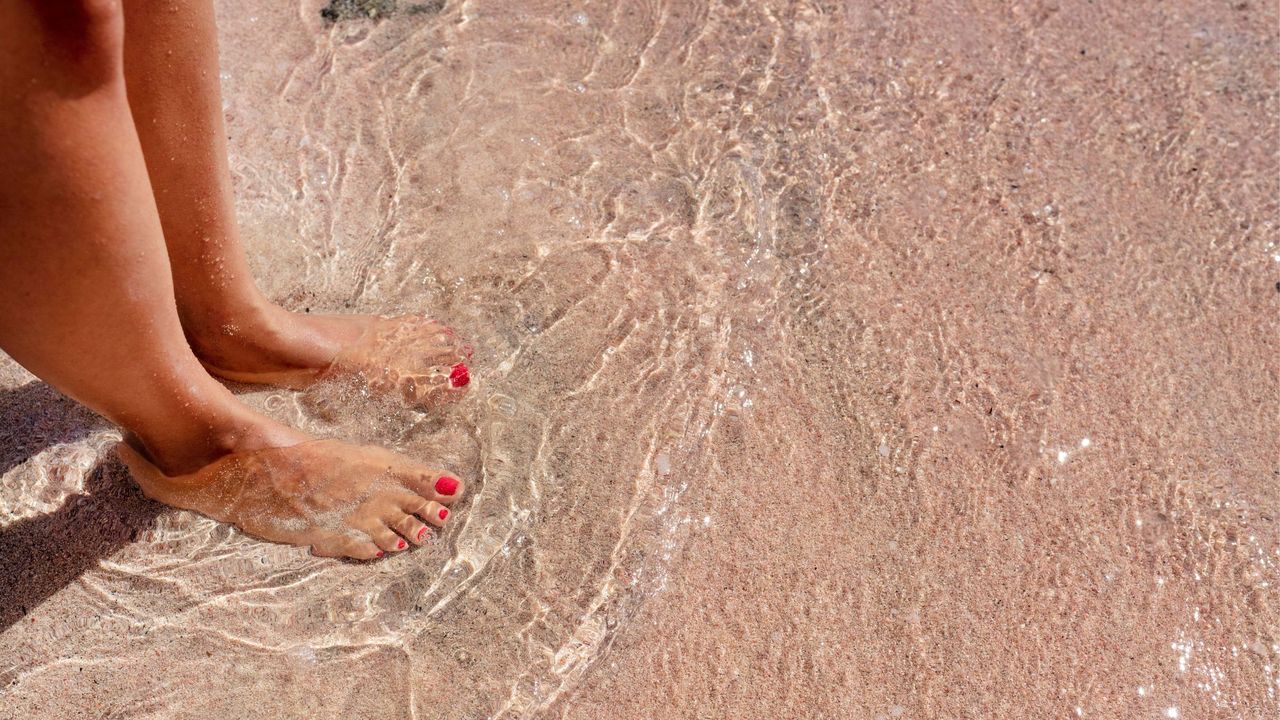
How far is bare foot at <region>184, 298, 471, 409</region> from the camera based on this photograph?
196 centimetres

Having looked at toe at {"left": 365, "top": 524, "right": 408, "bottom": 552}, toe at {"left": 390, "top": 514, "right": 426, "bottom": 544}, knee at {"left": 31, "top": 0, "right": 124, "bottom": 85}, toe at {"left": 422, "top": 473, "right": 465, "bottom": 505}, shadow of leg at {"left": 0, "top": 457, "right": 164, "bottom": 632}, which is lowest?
shadow of leg at {"left": 0, "top": 457, "right": 164, "bottom": 632}

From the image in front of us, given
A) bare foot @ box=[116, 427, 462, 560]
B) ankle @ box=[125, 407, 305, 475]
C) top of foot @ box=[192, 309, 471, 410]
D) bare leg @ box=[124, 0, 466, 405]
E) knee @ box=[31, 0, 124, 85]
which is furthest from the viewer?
top of foot @ box=[192, 309, 471, 410]

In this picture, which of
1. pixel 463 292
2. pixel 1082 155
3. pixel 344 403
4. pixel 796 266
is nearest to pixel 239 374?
pixel 344 403

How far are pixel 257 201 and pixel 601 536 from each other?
123cm

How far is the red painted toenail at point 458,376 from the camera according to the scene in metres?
2.08

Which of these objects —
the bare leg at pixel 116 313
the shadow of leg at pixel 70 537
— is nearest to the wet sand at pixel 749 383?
the shadow of leg at pixel 70 537

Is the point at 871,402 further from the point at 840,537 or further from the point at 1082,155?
the point at 1082,155

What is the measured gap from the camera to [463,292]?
225 cm

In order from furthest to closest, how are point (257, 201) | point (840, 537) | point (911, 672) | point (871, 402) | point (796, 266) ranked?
1. point (257, 201)
2. point (796, 266)
3. point (871, 402)
4. point (840, 537)
5. point (911, 672)

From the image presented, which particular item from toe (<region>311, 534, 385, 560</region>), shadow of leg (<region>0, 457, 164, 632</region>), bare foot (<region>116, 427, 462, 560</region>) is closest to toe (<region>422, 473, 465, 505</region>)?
bare foot (<region>116, 427, 462, 560</region>)

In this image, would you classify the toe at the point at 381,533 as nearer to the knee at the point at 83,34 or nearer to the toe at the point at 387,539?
the toe at the point at 387,539

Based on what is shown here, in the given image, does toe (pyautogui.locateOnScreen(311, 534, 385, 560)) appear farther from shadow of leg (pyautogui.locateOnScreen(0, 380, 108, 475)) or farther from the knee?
the knee

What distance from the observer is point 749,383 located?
203cm

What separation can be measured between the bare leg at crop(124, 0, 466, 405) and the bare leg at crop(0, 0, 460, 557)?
0.19m
